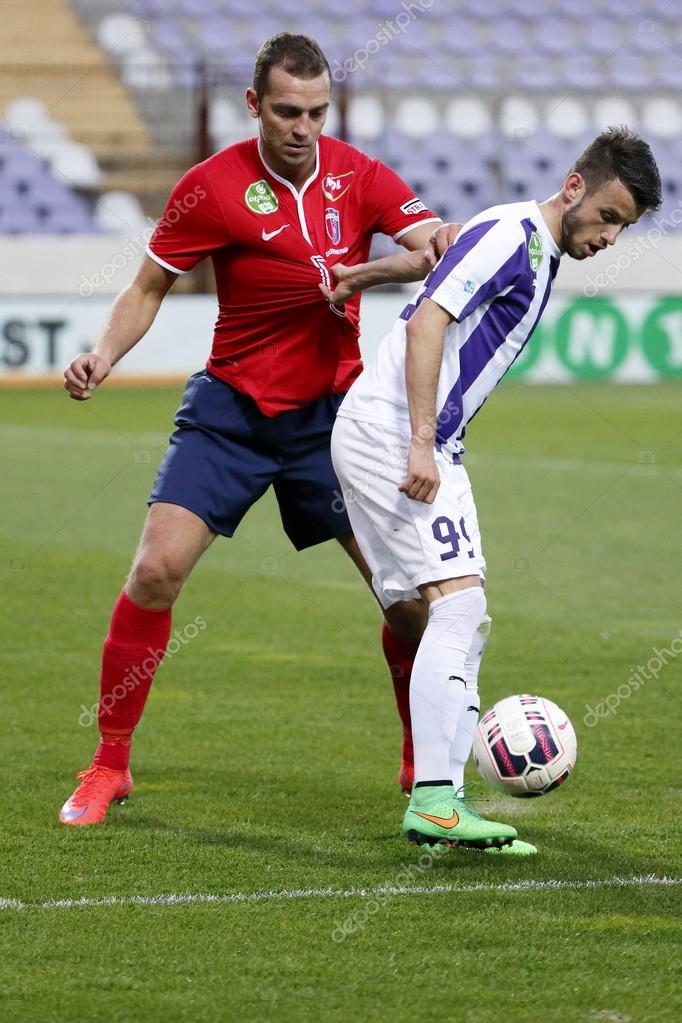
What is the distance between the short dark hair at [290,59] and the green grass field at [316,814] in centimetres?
209

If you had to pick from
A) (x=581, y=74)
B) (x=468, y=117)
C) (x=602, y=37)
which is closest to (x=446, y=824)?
(x=468, y=117)

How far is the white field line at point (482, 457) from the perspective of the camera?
13672 millimetres

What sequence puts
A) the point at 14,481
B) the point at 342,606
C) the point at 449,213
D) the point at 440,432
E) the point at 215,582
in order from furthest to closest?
the point at 449,213 → the point at 14,481 → the point at 215,582 → the point at 342,606 → the point at 440,432

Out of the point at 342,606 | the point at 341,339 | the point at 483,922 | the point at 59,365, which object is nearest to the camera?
the point at 483,922

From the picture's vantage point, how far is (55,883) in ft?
12.8

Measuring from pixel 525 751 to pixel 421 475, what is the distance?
32.4 inches

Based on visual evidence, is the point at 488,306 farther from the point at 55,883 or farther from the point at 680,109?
the point at 680,109

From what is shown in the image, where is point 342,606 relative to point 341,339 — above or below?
below

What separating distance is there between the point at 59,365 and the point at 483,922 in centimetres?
1867

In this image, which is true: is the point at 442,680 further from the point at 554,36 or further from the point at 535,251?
the point at 554,36

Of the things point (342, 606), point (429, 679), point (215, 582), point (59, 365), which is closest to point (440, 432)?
point (429, 679)

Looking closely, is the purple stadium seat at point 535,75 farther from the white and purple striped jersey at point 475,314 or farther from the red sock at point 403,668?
the white and purple striped jersey at point 475,314

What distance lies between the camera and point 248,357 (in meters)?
4.86

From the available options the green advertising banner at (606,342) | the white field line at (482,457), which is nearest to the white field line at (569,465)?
the white field line at (482,457)
